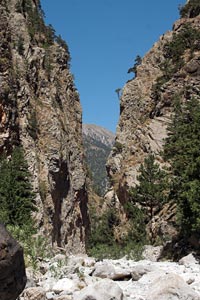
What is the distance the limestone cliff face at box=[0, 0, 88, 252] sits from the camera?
47531mm

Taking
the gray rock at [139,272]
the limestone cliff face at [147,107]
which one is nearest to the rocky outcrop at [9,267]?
the gray rock at [139,272]

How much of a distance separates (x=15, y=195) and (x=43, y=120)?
22.8m

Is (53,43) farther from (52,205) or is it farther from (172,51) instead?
(52,205)

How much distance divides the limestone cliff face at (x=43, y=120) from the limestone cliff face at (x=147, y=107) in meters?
8.07

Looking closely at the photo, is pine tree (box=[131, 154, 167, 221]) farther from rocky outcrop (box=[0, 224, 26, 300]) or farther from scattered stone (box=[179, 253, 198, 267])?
rocky outcrop (box=[0, 224, 26, 300])

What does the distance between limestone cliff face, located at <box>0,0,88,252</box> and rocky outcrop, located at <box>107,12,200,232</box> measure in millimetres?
7978

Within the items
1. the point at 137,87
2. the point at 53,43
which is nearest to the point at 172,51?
the point at 137,87

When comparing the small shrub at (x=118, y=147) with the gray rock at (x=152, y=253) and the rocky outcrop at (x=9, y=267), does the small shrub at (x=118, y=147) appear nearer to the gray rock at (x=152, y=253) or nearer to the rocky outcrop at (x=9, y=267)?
the gray rock at (x=152, y=253)

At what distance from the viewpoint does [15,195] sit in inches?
1374

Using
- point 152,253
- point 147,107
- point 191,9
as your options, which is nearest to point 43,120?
point 147,107

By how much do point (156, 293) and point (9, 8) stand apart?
58931mm

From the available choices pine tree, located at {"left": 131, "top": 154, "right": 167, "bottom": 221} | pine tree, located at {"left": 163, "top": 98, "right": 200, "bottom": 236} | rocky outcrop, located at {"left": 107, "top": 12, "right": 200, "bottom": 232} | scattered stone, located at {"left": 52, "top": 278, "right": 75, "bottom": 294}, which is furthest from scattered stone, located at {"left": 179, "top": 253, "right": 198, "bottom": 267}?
rocky outcrop, located at {"left": 107, "top": 12, "right": 200, "bottom": 232}

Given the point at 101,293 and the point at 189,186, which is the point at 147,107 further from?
the point at 101,293

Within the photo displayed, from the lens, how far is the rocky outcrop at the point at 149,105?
5300 centimetres
